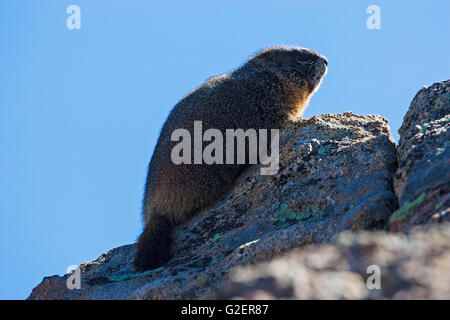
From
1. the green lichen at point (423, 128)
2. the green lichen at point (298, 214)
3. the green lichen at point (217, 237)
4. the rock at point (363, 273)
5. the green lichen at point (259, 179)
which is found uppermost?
the green lichen at point (423, 128)

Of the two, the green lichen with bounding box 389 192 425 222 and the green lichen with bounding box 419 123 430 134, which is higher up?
the green lichen with bounding box 419 123 430 134

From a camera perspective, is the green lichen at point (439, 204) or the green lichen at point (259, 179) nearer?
the green lichen at point (439, 204)

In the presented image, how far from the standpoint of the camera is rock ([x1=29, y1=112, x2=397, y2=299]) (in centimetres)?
522

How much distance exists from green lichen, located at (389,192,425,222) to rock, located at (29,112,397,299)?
29 cm

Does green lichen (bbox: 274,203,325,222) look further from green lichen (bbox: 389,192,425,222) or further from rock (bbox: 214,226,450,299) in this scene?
rock (bbox: 214,226,450,299)

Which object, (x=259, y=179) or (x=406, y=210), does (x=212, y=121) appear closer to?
(x=259, y=179)

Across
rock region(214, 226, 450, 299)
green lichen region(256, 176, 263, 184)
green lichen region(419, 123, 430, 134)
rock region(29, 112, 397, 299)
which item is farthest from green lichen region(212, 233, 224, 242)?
rock region(214, 226, 450, 299)

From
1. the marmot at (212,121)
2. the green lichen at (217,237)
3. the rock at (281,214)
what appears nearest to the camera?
the rock at (281,214)

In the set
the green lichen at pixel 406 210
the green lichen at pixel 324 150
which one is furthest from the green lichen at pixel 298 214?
the green lichen at pixel 406 210

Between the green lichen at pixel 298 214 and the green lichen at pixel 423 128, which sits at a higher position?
the green lichen at pixel 423 128

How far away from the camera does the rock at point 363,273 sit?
9.82ft

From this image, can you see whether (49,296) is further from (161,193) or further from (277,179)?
(277,179)

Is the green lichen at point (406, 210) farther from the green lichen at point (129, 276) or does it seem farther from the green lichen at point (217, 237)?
the green lichen at point (129, 276)

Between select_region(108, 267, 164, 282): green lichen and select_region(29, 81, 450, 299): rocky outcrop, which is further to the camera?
select_region(108, 267, 164, 282): green lichen
